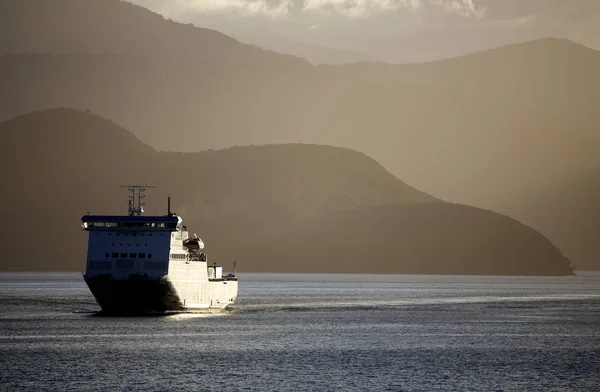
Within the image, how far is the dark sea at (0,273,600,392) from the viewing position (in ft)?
284

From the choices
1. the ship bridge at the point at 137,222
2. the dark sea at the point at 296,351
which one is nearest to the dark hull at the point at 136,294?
the dark sea at the point at 296,351

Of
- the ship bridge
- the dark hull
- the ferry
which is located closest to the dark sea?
the dark hull

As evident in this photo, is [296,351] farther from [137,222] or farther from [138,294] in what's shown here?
[137,222]

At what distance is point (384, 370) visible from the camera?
309 ft

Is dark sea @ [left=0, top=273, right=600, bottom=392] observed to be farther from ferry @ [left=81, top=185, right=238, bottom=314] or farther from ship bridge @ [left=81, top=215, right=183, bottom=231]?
ship bridge @ [left=81, top=215, right=183, bottom=231]

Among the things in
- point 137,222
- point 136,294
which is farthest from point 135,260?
point 137,222

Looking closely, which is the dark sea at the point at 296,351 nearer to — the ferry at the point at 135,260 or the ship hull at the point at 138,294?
the ship hull at the point at 138,294

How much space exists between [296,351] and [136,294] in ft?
120

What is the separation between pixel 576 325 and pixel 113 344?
6124cm

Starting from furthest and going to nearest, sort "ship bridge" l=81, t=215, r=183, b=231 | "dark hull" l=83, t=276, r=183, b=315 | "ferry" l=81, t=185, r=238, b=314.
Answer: "ship bridge" l=81, t=215, r=183, b=231 < "dark hull" l=83, t=276, r=183, b=315 < "ferry" l=81, t=185, r=238, b=314

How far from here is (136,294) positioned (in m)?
140

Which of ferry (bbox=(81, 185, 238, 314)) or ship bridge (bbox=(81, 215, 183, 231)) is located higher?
ship bridge (bbox=(81, 215, 183, 231))

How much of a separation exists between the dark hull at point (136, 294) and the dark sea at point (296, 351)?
65.7 inches

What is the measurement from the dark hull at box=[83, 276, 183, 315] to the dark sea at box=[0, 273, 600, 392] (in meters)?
1.67
